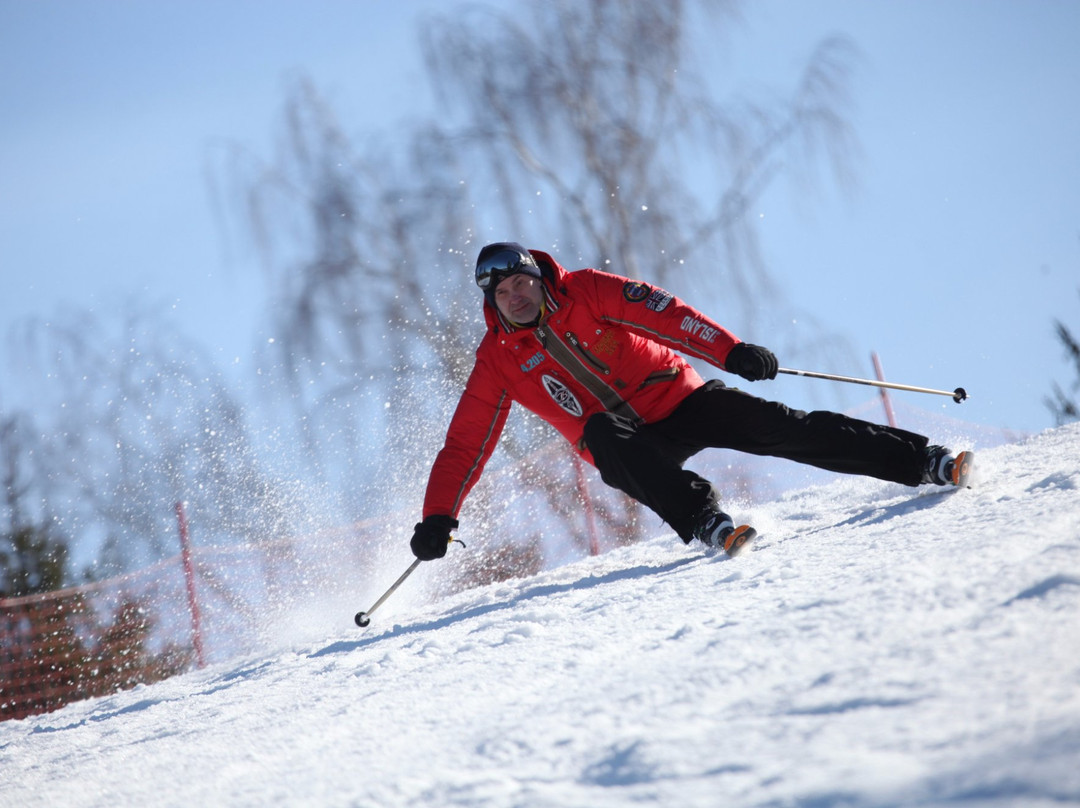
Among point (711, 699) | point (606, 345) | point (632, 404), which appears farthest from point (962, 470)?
point (711, 699)

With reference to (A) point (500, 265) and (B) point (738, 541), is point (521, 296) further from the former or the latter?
(B) point (738, 541)

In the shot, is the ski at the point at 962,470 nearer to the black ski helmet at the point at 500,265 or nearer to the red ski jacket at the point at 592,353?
the red ski jacket at the point at 592,353

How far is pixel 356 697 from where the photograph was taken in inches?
88.5

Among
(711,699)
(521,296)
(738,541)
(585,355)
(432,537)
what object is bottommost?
(711,699)

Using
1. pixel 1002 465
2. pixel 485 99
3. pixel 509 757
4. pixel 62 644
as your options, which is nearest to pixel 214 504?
pixel 62 644

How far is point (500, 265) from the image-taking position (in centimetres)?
333

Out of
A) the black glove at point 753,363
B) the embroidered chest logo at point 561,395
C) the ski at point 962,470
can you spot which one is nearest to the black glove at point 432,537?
the embroidered chest logo at point 561,395

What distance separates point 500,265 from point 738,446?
3.39 ft

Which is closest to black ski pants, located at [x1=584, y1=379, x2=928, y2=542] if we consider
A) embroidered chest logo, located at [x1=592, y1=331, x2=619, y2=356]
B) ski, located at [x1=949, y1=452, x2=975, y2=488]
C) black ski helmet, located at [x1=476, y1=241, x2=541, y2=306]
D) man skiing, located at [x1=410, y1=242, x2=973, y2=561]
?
man skiing, located at [x1=410, y1=242, x2=973, y2=561]

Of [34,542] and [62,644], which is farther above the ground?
[34,542]

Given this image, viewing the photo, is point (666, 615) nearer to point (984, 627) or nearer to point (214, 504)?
point (984, 627)

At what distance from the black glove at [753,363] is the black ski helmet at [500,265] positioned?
0.73m

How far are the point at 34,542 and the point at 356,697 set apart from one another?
1303 centimetres

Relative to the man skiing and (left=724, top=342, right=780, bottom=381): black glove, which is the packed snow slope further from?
(left=724, top=342, right=780, bottom=381): black glove
